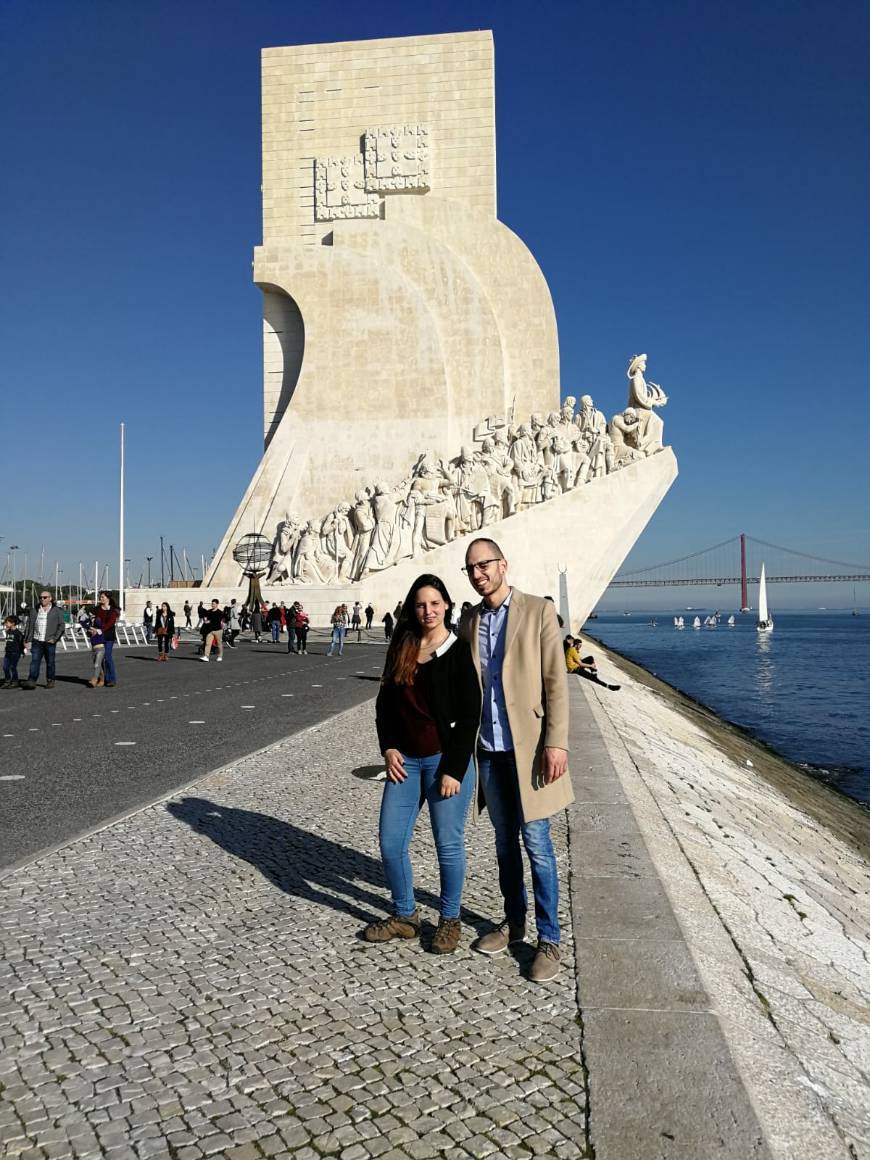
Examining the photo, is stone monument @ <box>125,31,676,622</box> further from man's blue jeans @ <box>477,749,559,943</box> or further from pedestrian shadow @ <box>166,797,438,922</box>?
man's blue jeans @ <box>477,749,559,943</box>

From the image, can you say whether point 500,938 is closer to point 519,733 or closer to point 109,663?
point 519,733

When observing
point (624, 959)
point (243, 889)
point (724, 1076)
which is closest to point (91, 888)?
point (243, 889)

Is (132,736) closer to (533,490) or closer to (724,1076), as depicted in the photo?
(724,1076)

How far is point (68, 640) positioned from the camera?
1861cm

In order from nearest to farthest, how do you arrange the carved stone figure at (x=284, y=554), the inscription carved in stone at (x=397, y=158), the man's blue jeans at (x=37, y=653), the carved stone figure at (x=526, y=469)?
the man's blue jeans at (x=37, y=653), the carved stone figure at (x=526, y=469), the carved stone figure at (x=284, y=554), the inscription carved in stone at (x=397, y=158)

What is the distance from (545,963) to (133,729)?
4.43 m

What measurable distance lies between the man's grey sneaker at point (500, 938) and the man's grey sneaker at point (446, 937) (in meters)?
0.06

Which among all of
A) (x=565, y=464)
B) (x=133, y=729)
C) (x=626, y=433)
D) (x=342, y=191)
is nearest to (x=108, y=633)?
(x=133, y=729)

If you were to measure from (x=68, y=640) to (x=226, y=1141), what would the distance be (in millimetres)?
18544

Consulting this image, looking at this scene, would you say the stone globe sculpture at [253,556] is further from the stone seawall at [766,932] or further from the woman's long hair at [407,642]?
the woman's long hair at [407,642]

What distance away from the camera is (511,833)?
7.42ft

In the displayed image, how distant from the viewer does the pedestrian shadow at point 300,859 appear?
2570 millimetres

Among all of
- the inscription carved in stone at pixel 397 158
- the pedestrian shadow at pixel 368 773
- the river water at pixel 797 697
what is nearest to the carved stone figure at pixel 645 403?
the river water at pixel 797 697

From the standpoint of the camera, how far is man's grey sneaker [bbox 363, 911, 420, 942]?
7.42 ft
